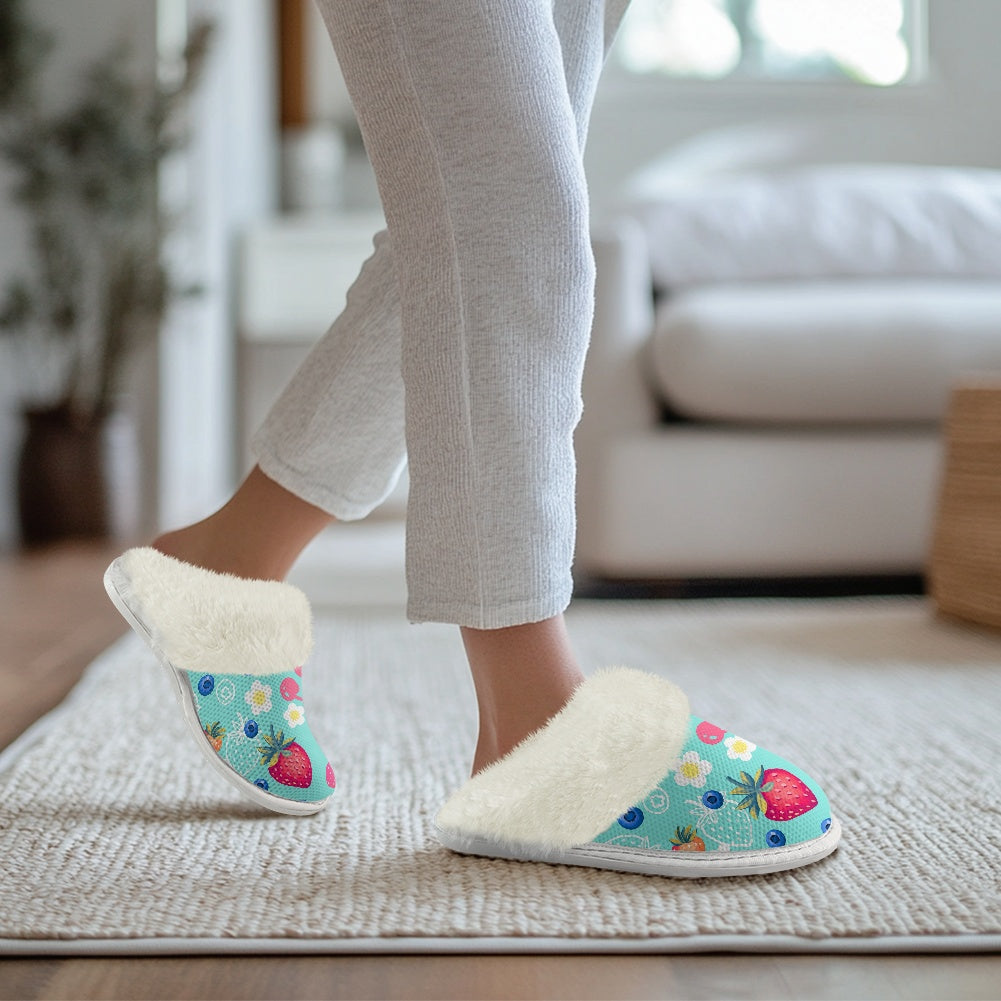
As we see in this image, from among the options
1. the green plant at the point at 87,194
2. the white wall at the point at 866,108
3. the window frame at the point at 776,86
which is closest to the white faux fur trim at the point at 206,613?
the green plant at the point at 87,194

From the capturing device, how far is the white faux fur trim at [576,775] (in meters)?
0.59

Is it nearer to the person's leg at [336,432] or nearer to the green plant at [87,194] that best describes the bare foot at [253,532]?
the person's leg at [336,432]

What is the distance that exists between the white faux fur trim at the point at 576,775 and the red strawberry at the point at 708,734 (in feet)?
0.05

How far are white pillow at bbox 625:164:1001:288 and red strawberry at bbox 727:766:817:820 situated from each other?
1.50 meters

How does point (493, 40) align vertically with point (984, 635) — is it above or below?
above

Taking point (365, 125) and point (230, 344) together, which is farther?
point (230, 344)

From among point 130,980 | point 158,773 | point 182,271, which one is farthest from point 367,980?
point 182,271

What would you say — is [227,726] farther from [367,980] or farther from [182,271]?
[182,271]

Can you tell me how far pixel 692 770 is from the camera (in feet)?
1.97

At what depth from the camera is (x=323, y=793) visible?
0.70 meters

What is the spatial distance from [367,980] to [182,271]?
262 cm

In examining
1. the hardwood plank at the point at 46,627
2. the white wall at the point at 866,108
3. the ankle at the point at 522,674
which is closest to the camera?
the ankle at the point at 522,674

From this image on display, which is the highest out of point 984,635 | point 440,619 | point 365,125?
point 365,125

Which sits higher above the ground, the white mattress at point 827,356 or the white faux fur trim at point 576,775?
the white mattress at point 827,356
